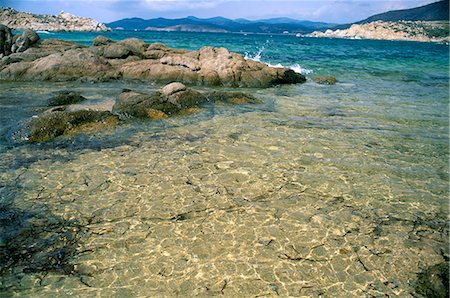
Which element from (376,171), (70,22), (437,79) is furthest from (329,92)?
(70,22)

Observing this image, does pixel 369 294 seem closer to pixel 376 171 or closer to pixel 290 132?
pixel 376 171

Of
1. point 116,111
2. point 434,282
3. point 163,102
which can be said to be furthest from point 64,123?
point 434,282

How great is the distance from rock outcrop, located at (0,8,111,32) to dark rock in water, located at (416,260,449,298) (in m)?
170

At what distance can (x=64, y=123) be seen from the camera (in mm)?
12703

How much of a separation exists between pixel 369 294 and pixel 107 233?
5.03 metres

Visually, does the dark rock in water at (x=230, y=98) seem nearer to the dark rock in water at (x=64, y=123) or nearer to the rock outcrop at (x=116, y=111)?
the rock outcrop at (x=116, y=111)

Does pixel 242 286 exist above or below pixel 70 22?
below

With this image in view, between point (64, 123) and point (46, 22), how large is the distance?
185 metres

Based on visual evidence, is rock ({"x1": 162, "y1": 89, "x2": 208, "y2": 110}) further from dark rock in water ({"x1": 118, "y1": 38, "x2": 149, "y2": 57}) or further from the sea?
dark rock in water ({"x1": 118, "y1": 38, "x2": 149, "y2": 57})

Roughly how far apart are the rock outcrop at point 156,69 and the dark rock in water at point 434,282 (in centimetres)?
1998

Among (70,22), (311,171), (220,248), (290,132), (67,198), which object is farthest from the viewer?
(70,22)

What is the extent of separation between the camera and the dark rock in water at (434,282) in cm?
538

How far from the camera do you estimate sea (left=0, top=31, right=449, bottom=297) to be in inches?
224

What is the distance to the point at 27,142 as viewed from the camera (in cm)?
1159
